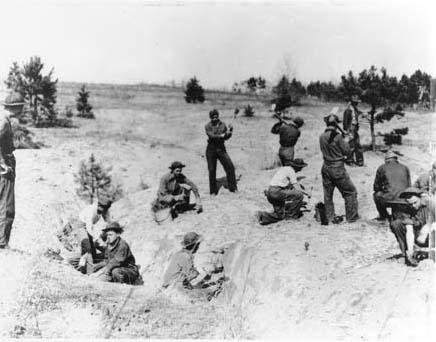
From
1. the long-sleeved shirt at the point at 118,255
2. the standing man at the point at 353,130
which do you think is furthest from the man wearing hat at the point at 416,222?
the standing man at the point at 353,130

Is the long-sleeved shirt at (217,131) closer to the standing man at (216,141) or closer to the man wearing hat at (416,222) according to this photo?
the standing man at (216,141)

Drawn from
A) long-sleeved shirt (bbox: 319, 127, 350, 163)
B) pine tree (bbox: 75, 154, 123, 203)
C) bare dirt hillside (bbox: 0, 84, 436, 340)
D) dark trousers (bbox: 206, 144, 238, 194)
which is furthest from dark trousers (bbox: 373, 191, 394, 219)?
pine tree (bbox: 75, 154, 123, 203)

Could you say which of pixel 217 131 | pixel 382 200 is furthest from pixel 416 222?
pixel 217 131

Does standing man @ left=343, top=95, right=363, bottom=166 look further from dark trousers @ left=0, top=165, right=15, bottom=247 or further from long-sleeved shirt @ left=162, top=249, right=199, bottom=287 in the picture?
dark trousers @ left=0, top=165, right=15, bottom=247

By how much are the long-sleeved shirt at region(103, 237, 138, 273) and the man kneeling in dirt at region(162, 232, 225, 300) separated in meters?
0.64

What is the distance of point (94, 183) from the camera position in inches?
539

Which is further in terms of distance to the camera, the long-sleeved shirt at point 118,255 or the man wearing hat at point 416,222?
the long-sleeved shirt at point 118,255

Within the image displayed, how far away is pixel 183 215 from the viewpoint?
396 inches

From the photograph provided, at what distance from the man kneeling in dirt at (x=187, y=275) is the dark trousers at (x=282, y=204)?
162 cm

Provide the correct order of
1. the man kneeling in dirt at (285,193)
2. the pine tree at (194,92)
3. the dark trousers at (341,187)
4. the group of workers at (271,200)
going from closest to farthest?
the group of workers at (271,200) < the dark trousers at (341,187) < the man kneeling in dirt at (285,193) < the pine tree at (194,92)

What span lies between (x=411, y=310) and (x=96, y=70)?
10.3m

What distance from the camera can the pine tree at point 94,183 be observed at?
1332cm

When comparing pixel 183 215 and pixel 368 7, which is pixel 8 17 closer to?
pixel 183 215

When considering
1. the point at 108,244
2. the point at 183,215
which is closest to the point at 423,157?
the point at 183,215
